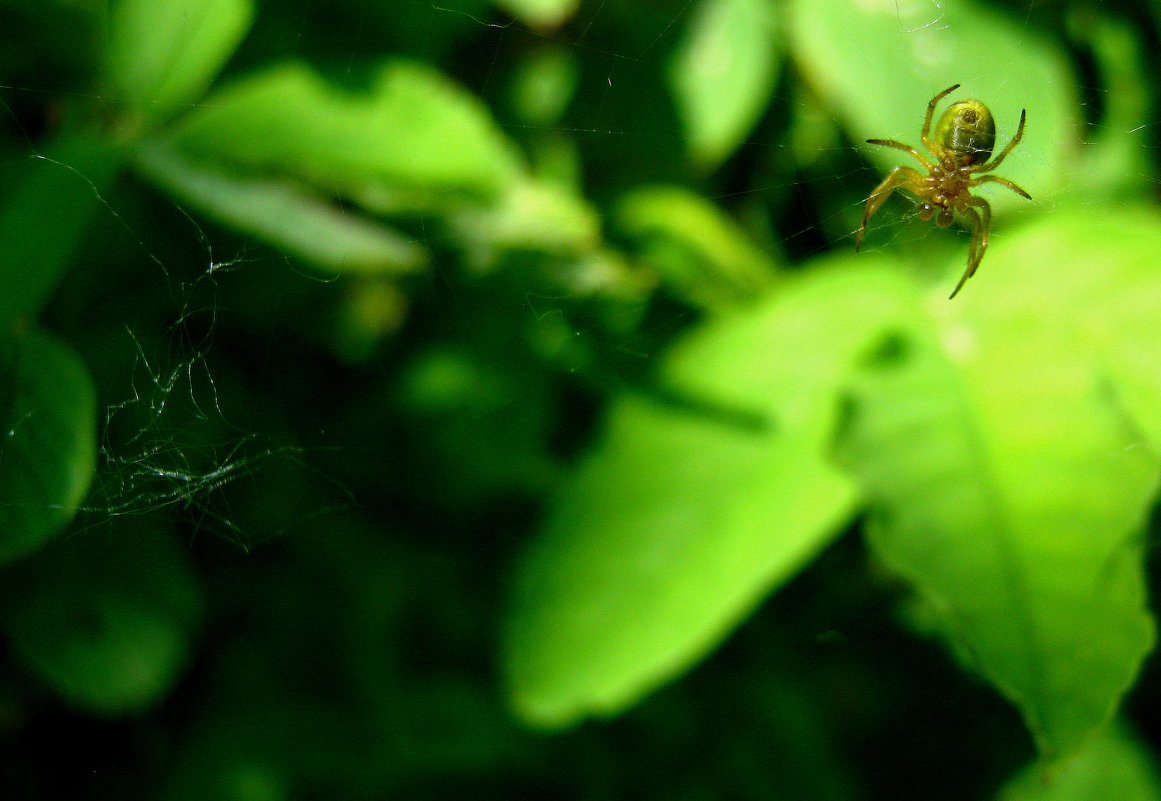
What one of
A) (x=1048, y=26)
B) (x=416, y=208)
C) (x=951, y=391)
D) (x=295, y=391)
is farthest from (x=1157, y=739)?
(x=295, y=391)

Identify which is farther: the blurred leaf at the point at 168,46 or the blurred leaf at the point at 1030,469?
the blurred leaf at the point at 168,46

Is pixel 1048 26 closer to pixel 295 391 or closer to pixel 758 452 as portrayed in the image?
pixel 758 452

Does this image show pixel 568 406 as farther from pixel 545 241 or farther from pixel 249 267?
pixel 249 267

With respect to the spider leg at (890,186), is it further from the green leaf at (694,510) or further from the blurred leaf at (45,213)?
the blurred leaf at (45,213)

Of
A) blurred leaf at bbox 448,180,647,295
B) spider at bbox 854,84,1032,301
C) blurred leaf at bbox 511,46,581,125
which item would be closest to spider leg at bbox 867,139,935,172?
spider at bbox 854,84,1032,301

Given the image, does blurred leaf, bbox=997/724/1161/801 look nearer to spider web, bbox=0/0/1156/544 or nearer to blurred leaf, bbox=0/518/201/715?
spider web, bbox=0/0/1156/544

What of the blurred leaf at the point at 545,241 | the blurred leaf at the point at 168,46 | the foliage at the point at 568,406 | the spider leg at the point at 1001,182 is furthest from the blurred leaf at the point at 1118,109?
the blurred leaf at the point at 168,46

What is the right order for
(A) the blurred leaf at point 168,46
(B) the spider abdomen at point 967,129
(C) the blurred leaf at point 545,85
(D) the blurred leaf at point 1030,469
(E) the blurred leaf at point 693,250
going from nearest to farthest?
(D) the blurred leaf at point 1030,469 → (A) the blurred leaf at point 168,46 → (B) the spider abdomen at point 967,129 → (E) the blurred leaf at point 693,250 → (C) the blurred leaf at point 545,85
